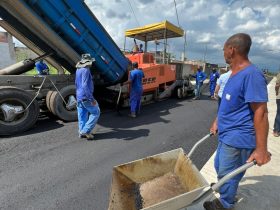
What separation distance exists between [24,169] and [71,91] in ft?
9.11

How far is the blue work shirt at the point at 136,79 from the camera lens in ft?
23.1

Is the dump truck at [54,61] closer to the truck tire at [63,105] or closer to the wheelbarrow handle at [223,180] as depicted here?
the truck tire at [63,105]

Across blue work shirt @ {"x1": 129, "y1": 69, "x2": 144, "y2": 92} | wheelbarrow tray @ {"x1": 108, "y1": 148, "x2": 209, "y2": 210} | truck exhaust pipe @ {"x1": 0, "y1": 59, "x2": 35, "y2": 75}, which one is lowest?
wheelbarrow tray @ {"x1": 108, "y1": 148, "x2": 209, "y2": 210}

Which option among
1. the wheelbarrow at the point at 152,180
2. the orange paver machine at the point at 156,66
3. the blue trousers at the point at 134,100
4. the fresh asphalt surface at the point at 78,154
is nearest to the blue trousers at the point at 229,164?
the wheelbarrow at the point at 152,180

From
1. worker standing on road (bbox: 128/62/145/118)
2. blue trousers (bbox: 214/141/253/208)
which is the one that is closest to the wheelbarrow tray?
blue trousers (bbox: 214/141/253/208)

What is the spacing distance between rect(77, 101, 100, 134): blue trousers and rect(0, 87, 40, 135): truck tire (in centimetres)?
115

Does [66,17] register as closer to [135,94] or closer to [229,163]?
[135,94]

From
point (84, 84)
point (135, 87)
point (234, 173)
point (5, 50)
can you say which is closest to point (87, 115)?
point (84, 84)

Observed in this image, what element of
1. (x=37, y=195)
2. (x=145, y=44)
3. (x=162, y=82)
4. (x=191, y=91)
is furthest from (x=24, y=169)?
(x=191, y=91)

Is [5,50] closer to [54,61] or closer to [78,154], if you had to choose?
[54,61]

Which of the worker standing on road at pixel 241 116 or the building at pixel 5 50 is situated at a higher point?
the building at pixel 5 50

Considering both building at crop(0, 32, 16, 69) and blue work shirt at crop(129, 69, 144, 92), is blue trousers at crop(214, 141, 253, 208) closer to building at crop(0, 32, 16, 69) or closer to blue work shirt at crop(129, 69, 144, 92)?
blue work shirt at crop(129, 69, 144, 92)

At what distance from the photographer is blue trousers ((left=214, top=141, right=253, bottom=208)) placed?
2.40 metres

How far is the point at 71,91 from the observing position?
6.23 meters
